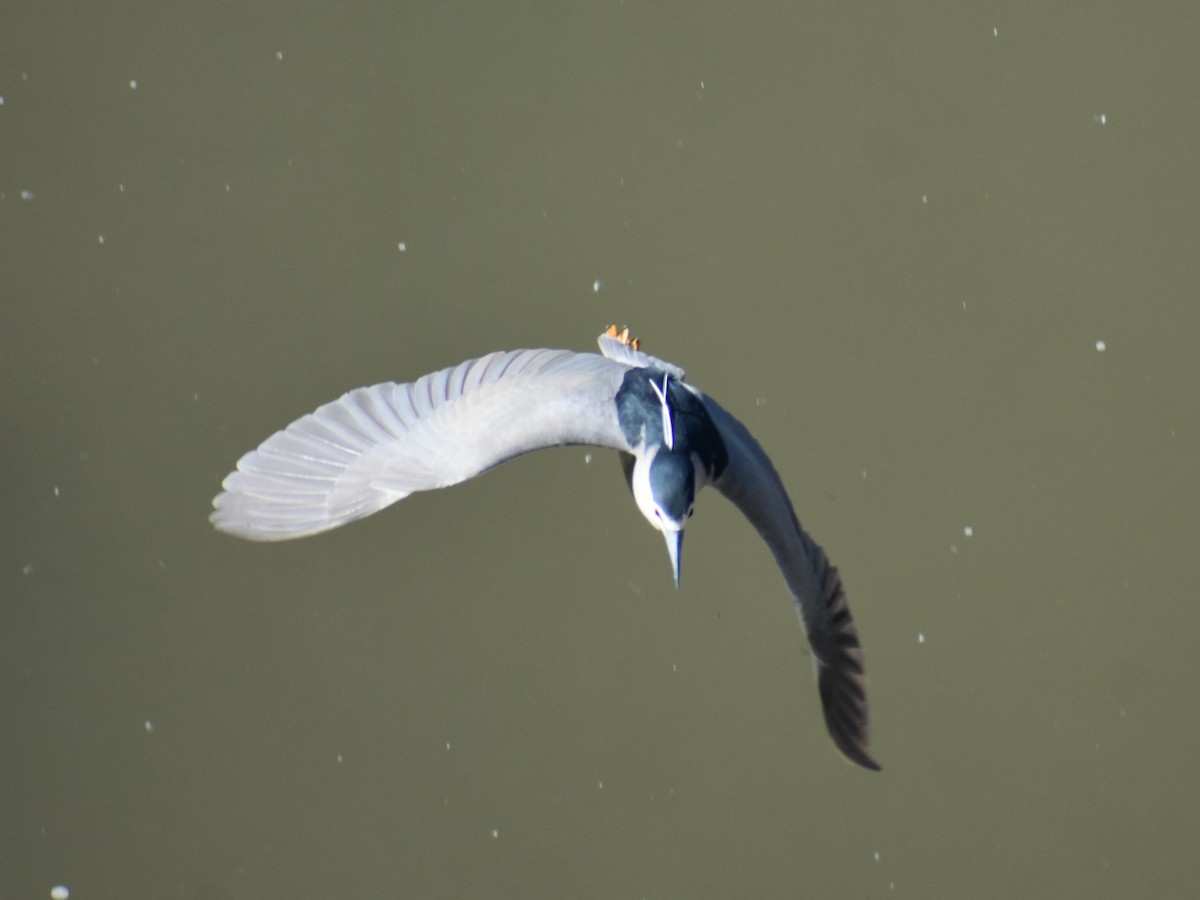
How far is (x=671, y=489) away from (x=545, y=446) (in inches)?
8.8

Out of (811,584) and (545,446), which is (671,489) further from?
(811,584)

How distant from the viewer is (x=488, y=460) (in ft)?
6.31

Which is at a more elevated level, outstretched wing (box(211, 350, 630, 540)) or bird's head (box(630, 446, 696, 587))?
outstretched wing (box(211, 350, 630, 540))

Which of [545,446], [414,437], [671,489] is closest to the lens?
[671,489]

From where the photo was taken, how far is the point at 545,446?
195 centimetres

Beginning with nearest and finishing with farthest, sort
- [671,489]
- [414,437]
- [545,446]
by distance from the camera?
[671,489]
[545,446]
[414,437]

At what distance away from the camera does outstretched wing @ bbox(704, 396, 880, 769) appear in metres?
2.01

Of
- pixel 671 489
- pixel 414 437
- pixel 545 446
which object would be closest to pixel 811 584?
pixel 671 489

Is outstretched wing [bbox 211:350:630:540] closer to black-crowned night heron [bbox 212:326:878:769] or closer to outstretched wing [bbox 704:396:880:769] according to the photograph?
black-crowned night heron [bbox 212:326:878:769]

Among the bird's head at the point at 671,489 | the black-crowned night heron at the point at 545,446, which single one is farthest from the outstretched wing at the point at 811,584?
the bird's head at the point at 671,489

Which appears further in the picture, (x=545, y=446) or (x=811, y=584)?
(x=811, y=584)

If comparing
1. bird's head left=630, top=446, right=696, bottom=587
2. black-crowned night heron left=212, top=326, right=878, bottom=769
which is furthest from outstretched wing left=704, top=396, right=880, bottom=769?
bird's head left=630, top=446, right=696, bottom=587

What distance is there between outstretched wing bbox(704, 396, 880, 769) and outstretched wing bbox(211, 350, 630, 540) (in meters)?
0.21

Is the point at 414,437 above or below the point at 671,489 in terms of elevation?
above
